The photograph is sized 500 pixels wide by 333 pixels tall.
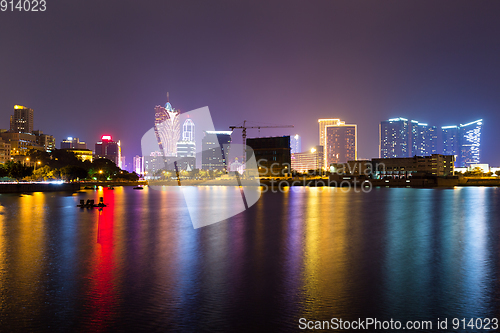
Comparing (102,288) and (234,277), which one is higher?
(102,288)

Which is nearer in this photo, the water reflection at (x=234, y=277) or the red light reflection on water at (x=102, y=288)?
the red light reflection on water at (x=102, y=288)

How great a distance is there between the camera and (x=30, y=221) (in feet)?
128

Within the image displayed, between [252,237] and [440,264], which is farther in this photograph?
[252,237]

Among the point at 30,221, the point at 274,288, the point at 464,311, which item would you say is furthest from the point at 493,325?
the point at 30,221

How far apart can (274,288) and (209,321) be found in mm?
4303

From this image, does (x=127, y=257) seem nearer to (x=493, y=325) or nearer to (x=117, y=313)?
(x=117, y=313)

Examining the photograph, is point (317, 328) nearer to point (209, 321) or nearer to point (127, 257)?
point (209, 321)

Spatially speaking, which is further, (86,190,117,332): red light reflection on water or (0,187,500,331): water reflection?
(0,187,500,331): water reflection

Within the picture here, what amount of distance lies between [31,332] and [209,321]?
513cm

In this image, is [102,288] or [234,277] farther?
[234,277]

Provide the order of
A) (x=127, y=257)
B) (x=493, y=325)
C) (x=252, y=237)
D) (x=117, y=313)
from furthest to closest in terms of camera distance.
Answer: (x=252, y=237) → (x=127, y=257) → (x=117, y=313) → (x=493, y=325)

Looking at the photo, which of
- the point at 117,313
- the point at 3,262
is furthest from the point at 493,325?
the point at 3,262

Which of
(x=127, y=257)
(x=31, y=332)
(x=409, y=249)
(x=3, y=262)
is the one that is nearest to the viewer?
(x=31, y=332)

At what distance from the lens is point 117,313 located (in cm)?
1269
